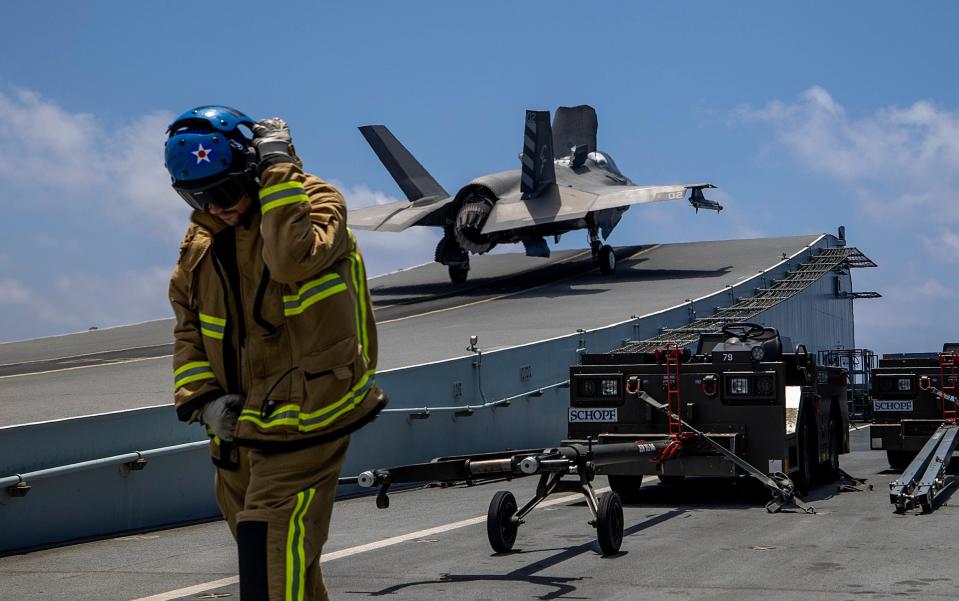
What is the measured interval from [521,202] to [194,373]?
38.3 metres

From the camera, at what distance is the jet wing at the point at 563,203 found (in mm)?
41188

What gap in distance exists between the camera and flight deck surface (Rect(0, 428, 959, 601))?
812 centimetres

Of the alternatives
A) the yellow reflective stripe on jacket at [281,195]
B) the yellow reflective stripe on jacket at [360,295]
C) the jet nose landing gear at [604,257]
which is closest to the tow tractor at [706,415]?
the yellow reflective stripe on jacket at [360,295]

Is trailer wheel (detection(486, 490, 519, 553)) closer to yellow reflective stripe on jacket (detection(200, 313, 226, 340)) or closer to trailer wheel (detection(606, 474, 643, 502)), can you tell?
trailer wheel (detection(606, 474, 643, 502))

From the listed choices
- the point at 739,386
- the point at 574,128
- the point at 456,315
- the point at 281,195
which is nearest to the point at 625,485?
the point at 739,386

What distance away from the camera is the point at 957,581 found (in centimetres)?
827

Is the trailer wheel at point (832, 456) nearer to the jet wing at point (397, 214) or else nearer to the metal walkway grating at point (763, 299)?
the metal walkway grating at point (763, 299)

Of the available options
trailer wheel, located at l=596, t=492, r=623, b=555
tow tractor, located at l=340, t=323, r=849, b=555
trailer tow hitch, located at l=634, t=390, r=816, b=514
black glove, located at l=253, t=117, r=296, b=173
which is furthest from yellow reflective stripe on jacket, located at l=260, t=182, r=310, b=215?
trailer tow hitch, located at l=634, t=390, r=816, b=514

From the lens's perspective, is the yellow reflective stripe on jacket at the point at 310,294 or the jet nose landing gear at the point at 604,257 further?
the jet nose landing gear at the point at 604,257

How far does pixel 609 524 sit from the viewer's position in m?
9.55

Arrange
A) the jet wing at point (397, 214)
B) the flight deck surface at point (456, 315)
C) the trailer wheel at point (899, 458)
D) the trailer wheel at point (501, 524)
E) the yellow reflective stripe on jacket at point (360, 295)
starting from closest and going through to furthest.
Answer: the yellow reflective stripe on jacket at point (360, 295) < the trailer wheel at point (501, 524) < the trailer wheel at point (899, 458) < the flight deck surface at point (456, 315) < the jet wing at point (397, 214)

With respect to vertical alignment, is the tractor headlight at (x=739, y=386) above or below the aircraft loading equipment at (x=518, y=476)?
above

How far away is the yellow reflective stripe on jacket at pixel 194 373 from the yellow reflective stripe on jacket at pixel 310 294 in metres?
0.48

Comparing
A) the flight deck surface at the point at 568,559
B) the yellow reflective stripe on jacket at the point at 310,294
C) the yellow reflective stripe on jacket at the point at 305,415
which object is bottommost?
the flight deck surface at the point at 568,559
